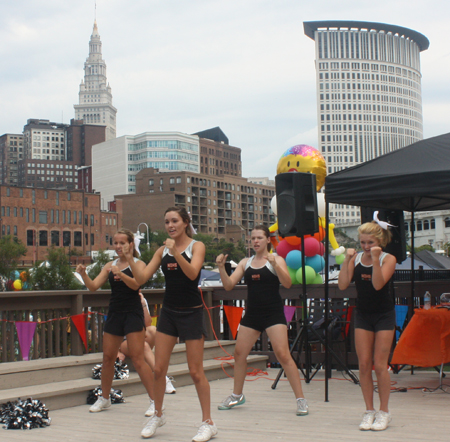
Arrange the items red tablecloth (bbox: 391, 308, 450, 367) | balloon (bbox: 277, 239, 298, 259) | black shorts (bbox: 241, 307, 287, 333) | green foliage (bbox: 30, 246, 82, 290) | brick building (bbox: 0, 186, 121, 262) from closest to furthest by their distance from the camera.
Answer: black shorts (bbox: 241, 307, 287, 333), red tablecloth (bbox: 391, 308, 450, 367), balloon (bbox: 277, 239, 298, 259), green foliage (bbox: 30, 246, 82, 290), brick building (bbox: 0, 186, 121, 262)

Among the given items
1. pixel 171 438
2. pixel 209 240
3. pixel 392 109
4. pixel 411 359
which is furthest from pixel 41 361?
pixel 392 109

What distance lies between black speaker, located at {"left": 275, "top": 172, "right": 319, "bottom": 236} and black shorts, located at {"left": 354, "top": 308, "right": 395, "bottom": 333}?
232 centimetres

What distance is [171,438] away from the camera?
5465 mm

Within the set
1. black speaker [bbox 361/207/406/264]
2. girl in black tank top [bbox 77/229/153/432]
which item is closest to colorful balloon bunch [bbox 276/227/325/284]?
black speaker [bbox 361/207/406/264]

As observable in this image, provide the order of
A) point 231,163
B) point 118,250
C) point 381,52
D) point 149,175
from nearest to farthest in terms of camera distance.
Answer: point 118,250 < point 149,175 < point 231,163 < point 381,52

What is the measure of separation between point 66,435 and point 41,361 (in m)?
1.93

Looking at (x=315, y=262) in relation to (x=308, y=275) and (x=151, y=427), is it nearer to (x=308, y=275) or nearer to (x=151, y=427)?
(x=308, y=275)

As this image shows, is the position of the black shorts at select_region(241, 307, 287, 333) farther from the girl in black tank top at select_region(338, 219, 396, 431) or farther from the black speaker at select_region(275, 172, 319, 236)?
the black speaker at select_region(275, 172, 319, 236)

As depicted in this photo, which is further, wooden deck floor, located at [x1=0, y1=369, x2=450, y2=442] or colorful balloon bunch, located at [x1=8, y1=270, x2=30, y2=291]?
colorful balloon bunch, located at [x1=8, y1=270, x2=30, y2=291]

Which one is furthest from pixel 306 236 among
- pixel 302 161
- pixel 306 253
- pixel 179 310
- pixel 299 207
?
pixel 179 310

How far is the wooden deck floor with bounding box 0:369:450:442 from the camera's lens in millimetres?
5418

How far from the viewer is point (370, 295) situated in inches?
222

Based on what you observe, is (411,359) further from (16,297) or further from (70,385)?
(16,297)

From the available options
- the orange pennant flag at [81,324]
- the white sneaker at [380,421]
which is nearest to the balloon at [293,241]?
the orange pennant flag at [81,324]
